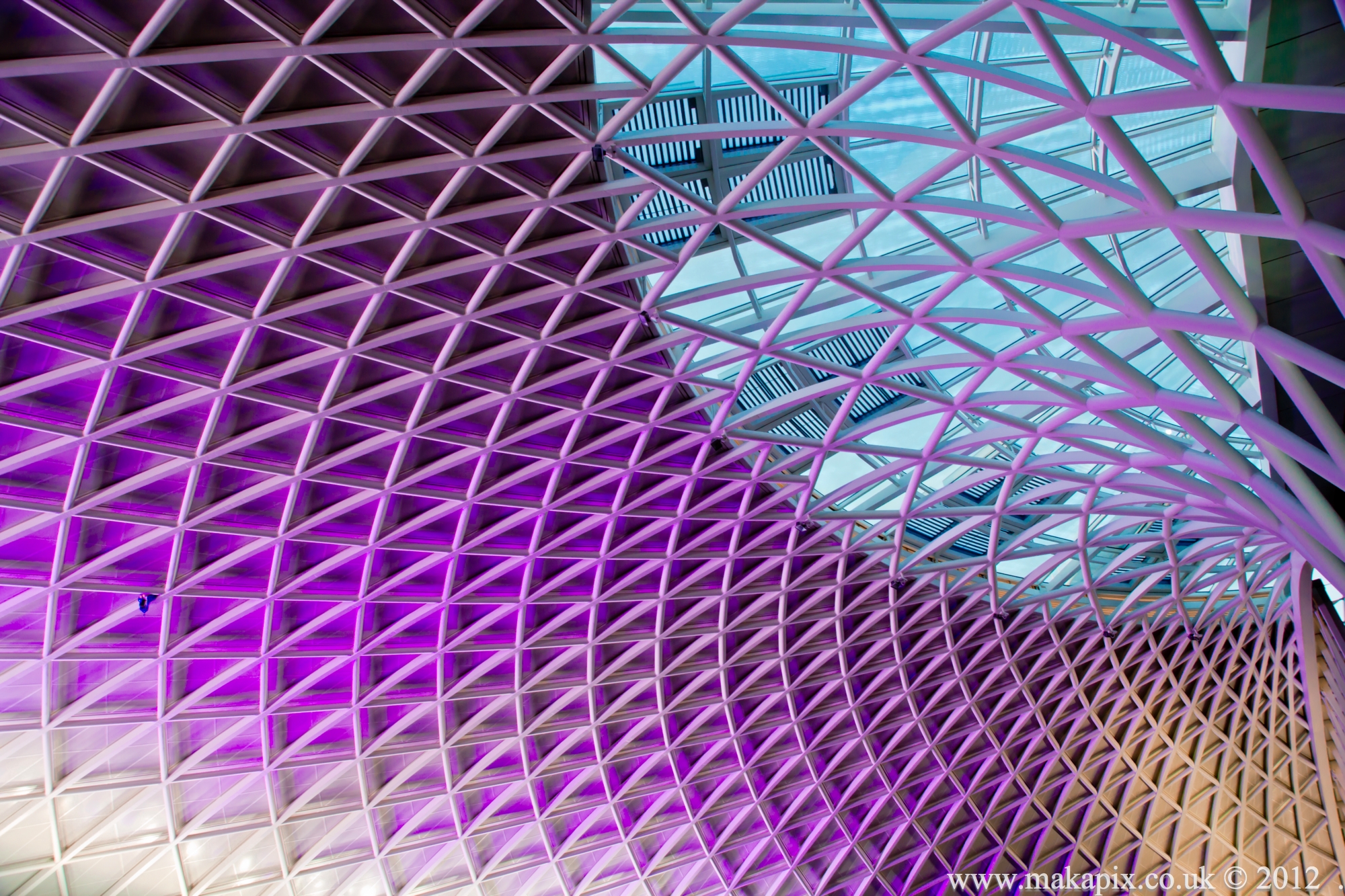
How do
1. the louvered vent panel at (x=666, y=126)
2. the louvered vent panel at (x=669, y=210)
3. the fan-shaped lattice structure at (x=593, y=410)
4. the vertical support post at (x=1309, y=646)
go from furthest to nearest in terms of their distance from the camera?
the vertical support post at (x=1309, y=646), the louvered vent panel at (x=669, y=210), the louvered vent panel at (x=666, y=126), the fan-shaped lattice structure at (x=593, y=410)

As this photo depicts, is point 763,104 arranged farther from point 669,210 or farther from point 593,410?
point 593,410

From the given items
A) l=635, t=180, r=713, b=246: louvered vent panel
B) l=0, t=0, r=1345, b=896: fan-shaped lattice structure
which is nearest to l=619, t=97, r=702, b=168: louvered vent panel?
l=0, t=0, r=1345, b=896: fan-shaped lattice structure

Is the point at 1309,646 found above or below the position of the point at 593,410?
below

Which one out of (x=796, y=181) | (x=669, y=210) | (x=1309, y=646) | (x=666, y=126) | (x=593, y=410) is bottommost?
(x=1309, y=646)

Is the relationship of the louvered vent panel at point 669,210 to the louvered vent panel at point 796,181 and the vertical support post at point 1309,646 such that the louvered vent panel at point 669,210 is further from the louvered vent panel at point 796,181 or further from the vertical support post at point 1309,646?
the vertical support post at point 1309,646

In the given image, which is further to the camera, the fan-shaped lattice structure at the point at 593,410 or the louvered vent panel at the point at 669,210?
the louvered vent panel at the point at 669,210

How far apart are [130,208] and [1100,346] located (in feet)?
79.6

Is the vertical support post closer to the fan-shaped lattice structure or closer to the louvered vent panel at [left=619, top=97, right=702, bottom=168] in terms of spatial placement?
the fan-shaped lattice structure

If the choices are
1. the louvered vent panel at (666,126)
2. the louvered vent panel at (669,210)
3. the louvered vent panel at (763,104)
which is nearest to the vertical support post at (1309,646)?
the louvered vent panel at (763,104)

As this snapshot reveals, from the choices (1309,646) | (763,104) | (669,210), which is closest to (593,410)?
(669,210)

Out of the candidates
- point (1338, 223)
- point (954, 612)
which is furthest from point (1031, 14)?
point (954, 612)

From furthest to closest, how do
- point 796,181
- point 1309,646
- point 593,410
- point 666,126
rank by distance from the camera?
point 1309,646
point 593,410
point 796,181
point 666,126

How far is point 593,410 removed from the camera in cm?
2967

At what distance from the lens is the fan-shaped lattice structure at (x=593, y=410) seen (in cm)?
1720
